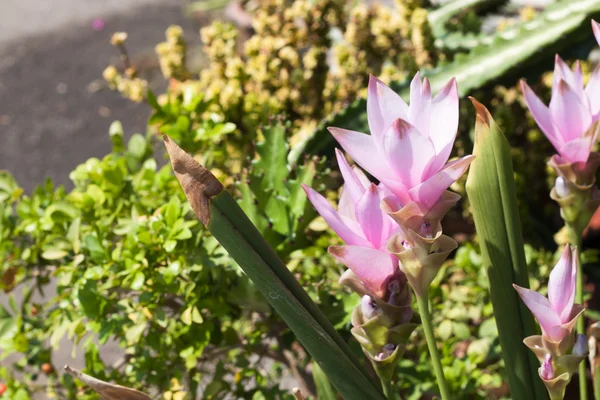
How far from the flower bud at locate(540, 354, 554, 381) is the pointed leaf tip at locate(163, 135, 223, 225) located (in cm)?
38

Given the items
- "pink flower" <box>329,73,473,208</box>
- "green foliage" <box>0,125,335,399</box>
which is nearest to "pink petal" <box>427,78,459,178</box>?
"pink flower" <box>329,73,473,208</box>

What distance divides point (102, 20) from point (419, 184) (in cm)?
504

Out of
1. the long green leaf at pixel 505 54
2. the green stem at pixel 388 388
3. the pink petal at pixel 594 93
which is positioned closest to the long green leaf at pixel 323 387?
the green stem at pixel 388 388

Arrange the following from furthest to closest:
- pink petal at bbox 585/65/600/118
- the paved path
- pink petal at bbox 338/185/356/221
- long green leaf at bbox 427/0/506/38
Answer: the paved path → long green leaf at bbox 427/0/506/38 → pink petal at bbox 585/65/600/118 → pink petal at bbox 338/185/356/221

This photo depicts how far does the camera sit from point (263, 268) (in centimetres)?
75

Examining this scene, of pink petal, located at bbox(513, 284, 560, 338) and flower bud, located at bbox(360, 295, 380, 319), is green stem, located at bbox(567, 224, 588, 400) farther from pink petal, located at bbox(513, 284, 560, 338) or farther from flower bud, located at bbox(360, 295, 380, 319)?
flower bud, located at bbox(360, 295, 380, 319)

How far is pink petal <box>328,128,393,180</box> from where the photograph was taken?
0.74m

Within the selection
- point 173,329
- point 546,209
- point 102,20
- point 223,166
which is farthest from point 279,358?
point 102,20

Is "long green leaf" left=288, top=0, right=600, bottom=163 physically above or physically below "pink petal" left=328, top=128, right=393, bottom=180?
below

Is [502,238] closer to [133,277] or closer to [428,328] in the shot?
[428,328]

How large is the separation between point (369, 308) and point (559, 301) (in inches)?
7.4

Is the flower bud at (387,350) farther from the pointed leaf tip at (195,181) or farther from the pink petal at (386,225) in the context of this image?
the pointed leaf tip at (195,181)

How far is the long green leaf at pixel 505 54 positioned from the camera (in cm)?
176

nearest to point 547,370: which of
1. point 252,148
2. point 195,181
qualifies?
point 195,181
